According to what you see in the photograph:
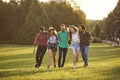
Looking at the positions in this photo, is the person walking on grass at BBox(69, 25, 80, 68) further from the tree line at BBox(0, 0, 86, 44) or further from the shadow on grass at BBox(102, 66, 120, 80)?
the tree line at BBox(0, 0, 86, 44)

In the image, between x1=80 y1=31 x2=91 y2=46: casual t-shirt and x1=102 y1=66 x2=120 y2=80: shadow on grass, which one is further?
x1=80 y1=31 x2=91 y2=46: casual t-shirt

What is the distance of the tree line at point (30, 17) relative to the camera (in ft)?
300

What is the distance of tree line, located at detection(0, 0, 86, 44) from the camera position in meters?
91.5

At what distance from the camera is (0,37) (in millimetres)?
96500

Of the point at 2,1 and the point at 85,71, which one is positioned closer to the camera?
the point at 85,71

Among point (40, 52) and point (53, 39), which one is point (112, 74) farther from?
point (40, 52)

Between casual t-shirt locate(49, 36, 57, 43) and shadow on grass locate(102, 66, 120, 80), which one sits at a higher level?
casual t-shirt locate(49, 36, 57, 43)

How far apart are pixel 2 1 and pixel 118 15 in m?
31.6

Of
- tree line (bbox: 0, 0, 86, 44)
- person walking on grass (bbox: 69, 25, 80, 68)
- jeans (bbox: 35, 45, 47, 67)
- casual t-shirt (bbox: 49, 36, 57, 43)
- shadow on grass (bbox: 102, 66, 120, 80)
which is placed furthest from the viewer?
tree line (bbox: 0, 0, 86, 44)

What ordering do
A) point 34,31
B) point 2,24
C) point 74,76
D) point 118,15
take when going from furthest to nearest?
point 2,24, point 34,31, point 118,15, point 74,76

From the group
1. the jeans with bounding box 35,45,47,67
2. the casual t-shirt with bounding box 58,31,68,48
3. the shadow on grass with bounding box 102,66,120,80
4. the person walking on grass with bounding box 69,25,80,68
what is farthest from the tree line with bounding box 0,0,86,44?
the shadow on grass with bounding box 102,66,120,80

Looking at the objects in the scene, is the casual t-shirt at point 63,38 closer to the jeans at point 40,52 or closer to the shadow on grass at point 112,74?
the jeans at point 40,52

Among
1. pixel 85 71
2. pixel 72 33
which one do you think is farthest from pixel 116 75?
pixel 72 33

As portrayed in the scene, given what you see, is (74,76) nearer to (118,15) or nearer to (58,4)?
(118,15)
